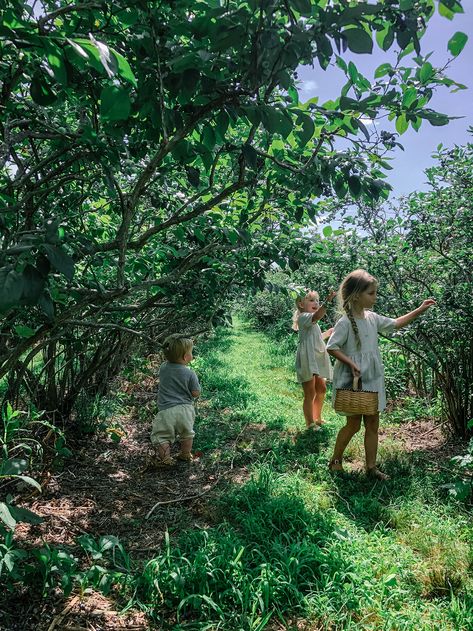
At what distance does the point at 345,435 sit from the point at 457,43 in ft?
9.19

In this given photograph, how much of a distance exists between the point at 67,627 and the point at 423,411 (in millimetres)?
4285

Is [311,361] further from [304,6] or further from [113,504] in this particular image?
[304,6]

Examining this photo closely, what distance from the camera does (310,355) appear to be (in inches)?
192

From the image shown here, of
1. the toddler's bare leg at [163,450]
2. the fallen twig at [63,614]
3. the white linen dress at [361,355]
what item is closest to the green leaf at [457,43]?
the white linen dress at [361,355]

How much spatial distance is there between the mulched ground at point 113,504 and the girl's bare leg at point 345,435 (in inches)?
30.3

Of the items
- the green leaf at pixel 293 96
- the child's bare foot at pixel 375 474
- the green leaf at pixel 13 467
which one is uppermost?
the green leaf at pixel 293 96

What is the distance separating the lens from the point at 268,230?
341 centimetres

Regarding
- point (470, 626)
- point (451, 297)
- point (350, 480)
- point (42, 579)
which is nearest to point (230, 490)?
point (350, 480)

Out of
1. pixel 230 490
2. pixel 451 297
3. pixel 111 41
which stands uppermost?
pixel 111 41

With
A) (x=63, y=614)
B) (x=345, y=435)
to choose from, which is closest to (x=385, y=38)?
(x=63, y=614)

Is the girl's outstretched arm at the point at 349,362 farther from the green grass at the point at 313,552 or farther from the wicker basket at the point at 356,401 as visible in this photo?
the green grass at the point at 313,552

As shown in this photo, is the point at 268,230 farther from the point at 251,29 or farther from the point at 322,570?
the point at 322,570

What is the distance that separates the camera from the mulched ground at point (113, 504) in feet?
6.75

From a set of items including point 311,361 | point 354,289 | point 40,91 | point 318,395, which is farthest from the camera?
point 318,395
